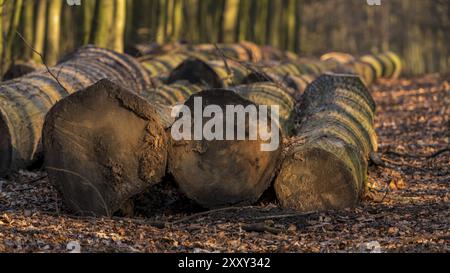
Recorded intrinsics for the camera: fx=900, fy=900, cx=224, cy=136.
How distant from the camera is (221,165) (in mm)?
7734

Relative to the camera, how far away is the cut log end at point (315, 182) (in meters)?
7.73

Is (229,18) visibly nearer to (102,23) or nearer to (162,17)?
(162,17)

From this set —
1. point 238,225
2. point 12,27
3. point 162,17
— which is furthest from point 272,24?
point 238,225

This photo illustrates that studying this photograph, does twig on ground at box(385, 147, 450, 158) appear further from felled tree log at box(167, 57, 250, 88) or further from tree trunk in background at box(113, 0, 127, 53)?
tree trunk in background at box(113, 0, 127, 53)

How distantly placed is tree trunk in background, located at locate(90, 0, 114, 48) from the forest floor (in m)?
5.69

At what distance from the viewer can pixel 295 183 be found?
7.80 metres

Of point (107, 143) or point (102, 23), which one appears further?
point (102, 23)

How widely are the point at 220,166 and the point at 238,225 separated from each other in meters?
0.61

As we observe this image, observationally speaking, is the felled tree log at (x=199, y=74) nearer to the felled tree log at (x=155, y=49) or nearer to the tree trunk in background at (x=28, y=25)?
the felled tree log at (x=155, y=49)

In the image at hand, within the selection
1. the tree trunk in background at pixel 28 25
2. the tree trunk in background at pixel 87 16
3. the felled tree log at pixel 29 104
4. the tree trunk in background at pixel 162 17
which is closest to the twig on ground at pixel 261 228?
the felled tree log at pixel 29 104

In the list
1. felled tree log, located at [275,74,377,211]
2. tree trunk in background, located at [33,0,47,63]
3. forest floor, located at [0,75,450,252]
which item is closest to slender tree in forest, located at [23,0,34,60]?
tree trunk in background, located at [33,0,47,63]

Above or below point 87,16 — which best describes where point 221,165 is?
below

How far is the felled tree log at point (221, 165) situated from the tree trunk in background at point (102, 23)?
7.12m

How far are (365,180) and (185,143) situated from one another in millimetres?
1809
